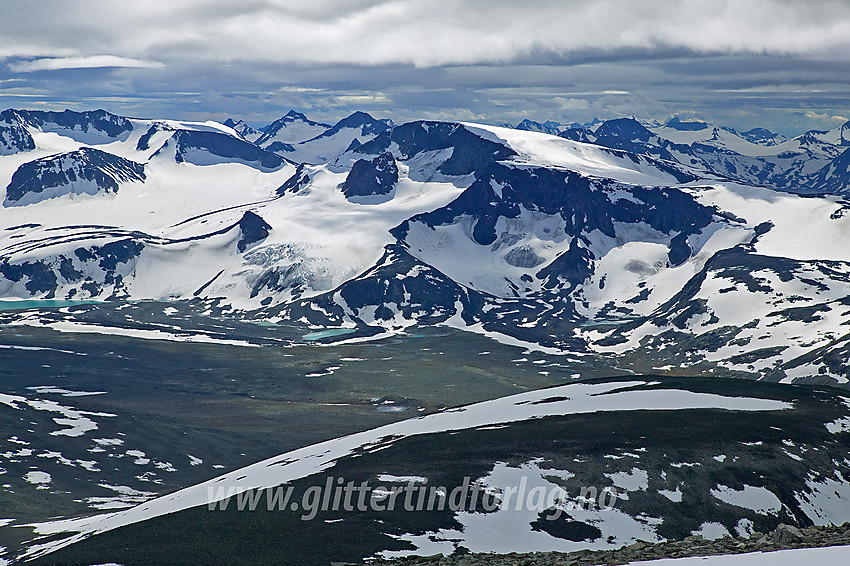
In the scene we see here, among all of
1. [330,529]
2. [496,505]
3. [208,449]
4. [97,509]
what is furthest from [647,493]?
[208,449]

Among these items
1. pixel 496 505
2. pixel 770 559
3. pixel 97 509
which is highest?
pixel 770 559

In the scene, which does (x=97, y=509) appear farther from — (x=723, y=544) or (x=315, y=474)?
(x=723, y=544)

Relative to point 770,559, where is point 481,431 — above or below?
below

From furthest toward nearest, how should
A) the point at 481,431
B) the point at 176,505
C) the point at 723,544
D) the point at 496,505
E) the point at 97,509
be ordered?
1. the point at 97,509
2. the point at 481,431
3. the point at 176,505
4. the point at 496,505
5. the point at 723,544

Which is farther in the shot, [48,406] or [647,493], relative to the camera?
[48,406]

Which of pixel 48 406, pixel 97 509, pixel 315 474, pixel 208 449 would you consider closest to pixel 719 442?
pixel 315 474

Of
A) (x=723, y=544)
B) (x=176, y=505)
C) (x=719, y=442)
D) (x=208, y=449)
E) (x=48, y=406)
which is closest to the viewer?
(x=723, y=544)
